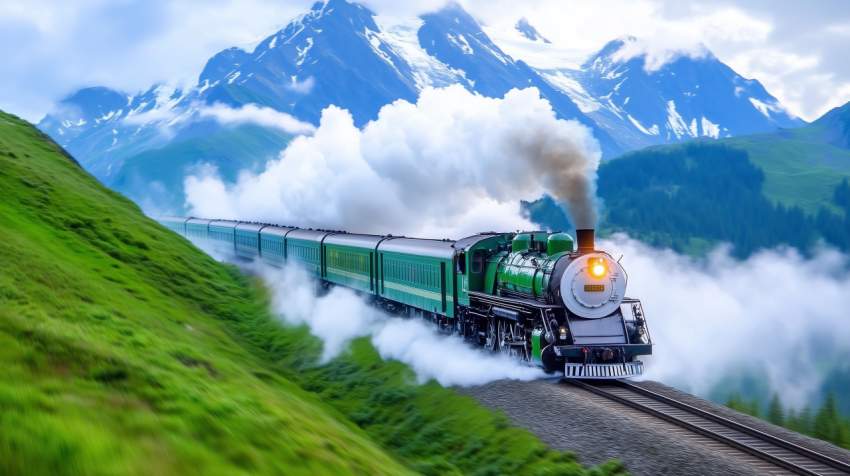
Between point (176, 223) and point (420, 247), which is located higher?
point (176, 223)

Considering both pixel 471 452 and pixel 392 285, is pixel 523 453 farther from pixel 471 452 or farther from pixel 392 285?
pixel 392 285

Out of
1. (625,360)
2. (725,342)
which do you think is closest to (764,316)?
(725,342)

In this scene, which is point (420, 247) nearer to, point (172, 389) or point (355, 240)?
point (355, 240)

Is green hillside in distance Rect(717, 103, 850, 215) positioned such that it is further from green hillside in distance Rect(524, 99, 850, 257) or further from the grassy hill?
the grassy hill

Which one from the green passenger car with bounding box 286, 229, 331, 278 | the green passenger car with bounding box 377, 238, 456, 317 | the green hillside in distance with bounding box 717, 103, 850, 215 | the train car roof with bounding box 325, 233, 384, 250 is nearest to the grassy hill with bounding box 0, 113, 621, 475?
the green passenger car with bounding box 377, 238, 456, 317

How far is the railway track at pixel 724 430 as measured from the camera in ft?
43.7

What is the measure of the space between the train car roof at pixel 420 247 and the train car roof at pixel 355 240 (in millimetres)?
1370

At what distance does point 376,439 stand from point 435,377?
10.6 feet

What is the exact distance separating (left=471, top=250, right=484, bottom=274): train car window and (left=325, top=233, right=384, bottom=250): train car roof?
9681mm

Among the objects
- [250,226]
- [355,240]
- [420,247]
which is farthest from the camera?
[250,226]

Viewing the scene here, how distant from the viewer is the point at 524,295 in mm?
22344

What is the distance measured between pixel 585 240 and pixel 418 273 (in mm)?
8968

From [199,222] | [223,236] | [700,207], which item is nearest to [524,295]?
[223,236]

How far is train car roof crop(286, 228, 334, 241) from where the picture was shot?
1702 inches
